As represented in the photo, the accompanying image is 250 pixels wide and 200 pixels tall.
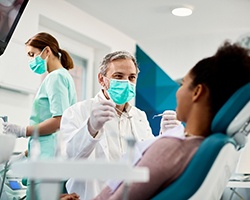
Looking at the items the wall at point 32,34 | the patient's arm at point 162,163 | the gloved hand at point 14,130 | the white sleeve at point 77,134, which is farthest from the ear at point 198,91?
the wall at point 32,34

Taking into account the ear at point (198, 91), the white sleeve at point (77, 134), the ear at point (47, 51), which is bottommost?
the white sleeve at point (77, 134)

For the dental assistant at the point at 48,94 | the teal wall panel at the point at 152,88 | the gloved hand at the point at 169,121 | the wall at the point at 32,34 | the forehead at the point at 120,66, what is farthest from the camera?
the teal wall panel at the point at 152,88

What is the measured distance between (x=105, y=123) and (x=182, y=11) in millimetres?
1975

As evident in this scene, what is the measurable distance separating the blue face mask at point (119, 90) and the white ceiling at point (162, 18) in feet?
5.13

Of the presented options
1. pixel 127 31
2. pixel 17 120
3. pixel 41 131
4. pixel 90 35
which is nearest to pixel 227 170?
pixel 41 131

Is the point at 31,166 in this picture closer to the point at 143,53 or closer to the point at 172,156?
the point at 172,156

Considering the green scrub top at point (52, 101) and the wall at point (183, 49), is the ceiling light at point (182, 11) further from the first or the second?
the green scrub top at point (52, 101)

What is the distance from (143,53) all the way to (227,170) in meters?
3.23

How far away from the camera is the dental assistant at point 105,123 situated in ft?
5.57

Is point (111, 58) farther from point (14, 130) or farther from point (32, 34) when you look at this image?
point (32, 34)

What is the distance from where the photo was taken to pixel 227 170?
130 centimetres

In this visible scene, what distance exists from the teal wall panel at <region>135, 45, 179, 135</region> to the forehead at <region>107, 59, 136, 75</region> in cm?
223

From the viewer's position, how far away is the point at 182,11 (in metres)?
3.60

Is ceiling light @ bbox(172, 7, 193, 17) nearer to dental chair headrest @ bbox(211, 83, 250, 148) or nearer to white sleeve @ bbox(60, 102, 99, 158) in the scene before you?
white sleeve @ bbox(60, 102, 99, 158)
